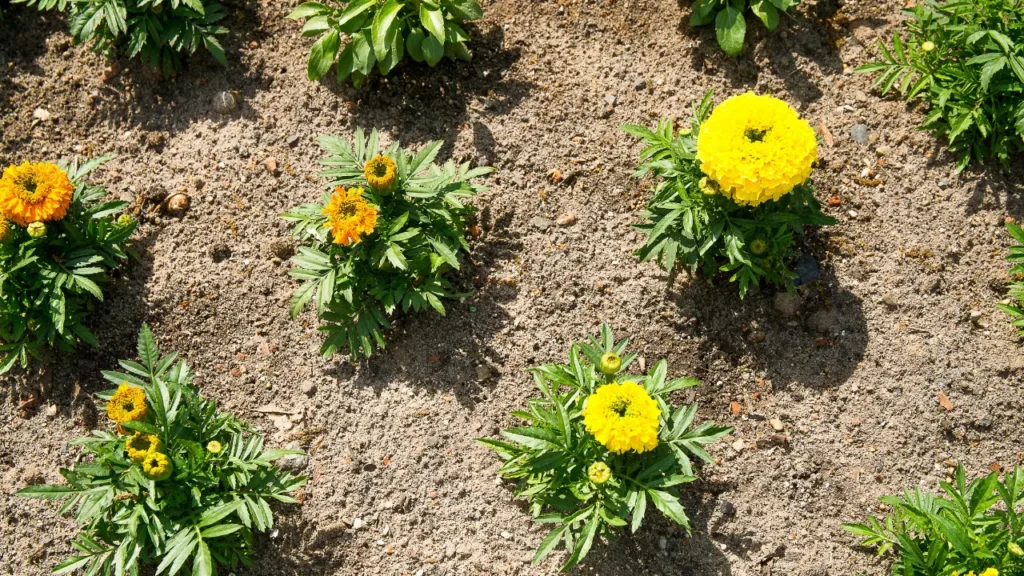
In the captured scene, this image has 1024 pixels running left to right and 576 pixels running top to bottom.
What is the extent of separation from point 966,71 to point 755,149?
1.54 m

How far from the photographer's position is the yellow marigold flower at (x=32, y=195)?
4184 millimetres

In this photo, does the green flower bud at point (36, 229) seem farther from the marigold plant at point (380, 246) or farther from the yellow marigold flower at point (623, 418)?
the yellow marigold flower at point (623, 418)

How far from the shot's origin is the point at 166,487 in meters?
3.84

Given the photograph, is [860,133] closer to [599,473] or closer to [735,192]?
[735,192]

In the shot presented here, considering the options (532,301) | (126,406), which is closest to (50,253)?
(126,406)

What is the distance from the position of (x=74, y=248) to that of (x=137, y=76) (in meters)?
1.27

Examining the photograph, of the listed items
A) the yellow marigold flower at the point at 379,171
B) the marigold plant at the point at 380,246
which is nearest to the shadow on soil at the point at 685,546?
the marigold plant at the point at 380,246

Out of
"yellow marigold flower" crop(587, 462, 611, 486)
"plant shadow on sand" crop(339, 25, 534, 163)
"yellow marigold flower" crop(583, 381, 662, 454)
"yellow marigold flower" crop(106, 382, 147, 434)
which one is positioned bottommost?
"yellow marigold flower" crop(587, 462, 611, 486)

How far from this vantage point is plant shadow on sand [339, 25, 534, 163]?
491 cm

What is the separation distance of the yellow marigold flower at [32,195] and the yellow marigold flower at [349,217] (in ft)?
4.41

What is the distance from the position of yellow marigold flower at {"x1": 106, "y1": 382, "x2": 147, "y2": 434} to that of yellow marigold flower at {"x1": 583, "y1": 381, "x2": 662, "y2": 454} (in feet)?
6.29

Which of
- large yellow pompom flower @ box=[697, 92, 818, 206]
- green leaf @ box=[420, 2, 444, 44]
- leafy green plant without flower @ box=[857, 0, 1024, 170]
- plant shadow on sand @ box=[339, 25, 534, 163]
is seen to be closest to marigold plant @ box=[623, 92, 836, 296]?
large yellow pompom flower @ box=[697, 92, 818, 206]

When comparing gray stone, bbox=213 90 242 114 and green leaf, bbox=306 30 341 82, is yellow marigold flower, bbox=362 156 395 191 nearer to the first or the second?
green leaf, bbox=306 30 341 82

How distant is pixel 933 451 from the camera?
165 inches
